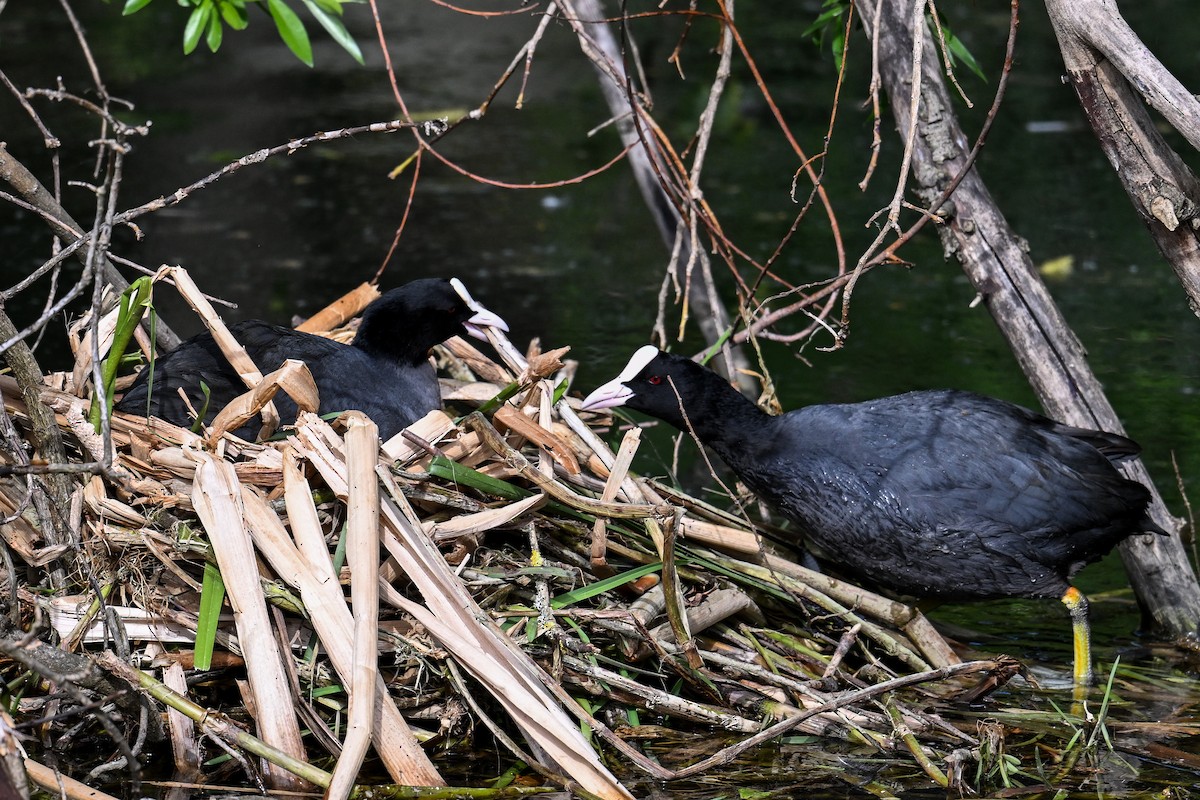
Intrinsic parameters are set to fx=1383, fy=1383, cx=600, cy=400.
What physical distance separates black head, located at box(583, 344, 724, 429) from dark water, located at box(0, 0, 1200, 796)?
A: 34 centimetres

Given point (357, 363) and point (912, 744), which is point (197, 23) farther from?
point (912, 744)

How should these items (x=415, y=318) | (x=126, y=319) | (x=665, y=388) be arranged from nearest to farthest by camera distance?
(x=126, y=319), (x=665, y=388), (x=415, y=318)

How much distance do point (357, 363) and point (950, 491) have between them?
1.55 meters

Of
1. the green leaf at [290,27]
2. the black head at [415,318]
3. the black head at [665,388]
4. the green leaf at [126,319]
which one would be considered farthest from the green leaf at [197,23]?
the black head at [665,388]

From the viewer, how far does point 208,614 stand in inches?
109

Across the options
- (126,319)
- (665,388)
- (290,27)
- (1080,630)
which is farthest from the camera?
(665,388)

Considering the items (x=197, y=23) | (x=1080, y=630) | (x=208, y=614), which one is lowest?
(x=1080, y=630)

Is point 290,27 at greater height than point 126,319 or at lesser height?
greater

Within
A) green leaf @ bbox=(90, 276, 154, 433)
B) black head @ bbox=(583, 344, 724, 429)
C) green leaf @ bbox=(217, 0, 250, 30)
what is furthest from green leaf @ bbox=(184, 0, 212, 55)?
black head @ bbox=(583, 344, 724, 429)

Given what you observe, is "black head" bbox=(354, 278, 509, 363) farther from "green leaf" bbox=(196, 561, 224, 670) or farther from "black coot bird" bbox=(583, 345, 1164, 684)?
"green leaf" bbox=(196, 561, 224, 670)

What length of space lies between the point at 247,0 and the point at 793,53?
335 inches

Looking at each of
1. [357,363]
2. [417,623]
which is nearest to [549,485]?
[417,623]

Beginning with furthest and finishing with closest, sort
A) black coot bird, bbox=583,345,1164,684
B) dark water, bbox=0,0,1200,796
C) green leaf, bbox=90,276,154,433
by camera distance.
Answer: dark water, bbox=0,0,1200,796
black coot bird, bbox=583,345,1164,684
green leaf, bbox=90,276,154,433

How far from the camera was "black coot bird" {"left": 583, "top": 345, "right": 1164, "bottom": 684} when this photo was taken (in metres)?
3.35
